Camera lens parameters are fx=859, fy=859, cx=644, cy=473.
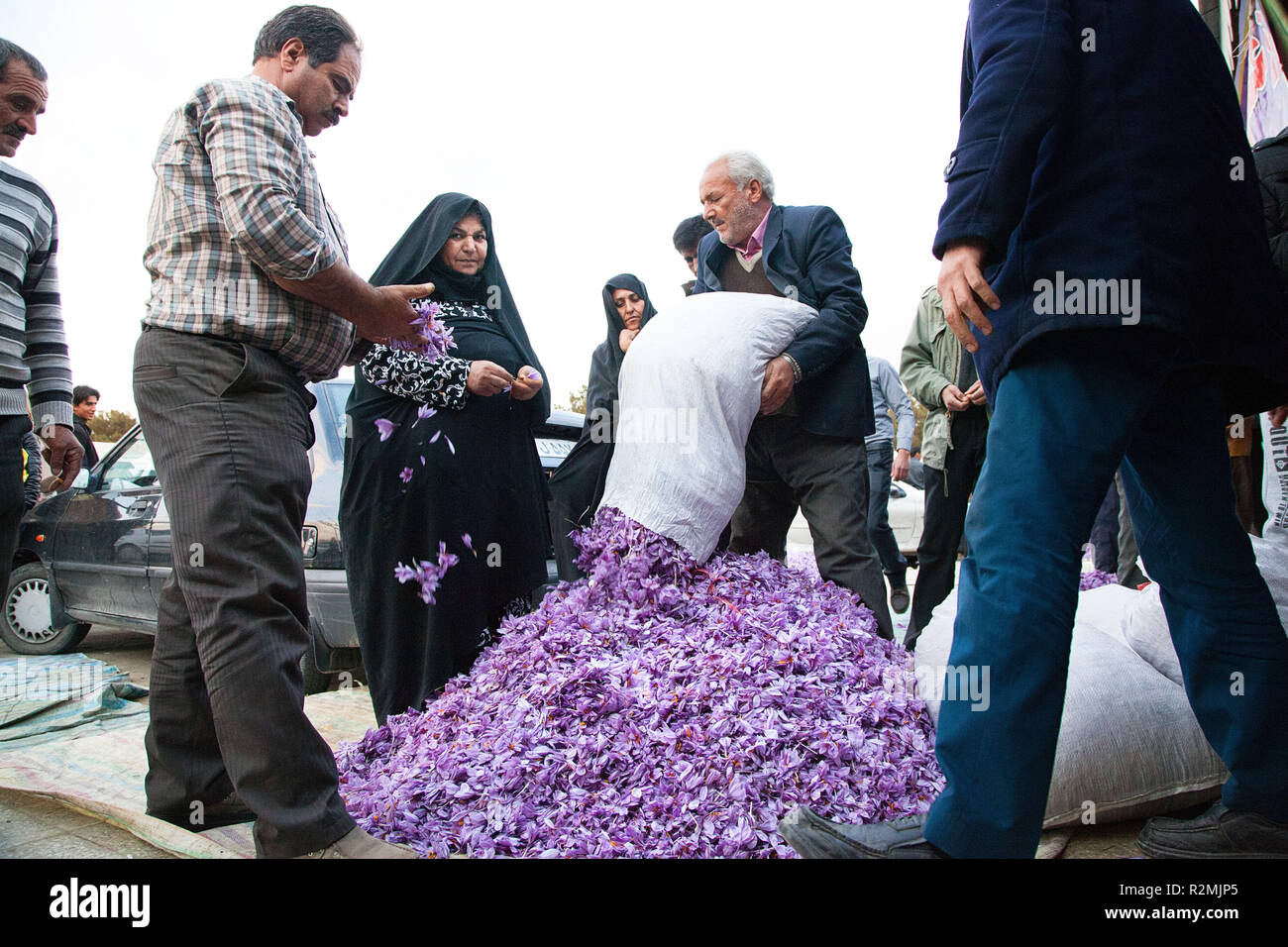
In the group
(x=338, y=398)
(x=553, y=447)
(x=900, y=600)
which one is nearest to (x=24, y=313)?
(x=338, y=398)

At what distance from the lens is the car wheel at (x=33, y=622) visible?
5.84 metres

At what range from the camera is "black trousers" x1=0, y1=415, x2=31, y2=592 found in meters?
2.51

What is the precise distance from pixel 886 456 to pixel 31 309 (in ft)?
16.5

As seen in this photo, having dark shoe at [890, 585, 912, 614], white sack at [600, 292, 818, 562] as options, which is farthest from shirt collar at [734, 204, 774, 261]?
dark shoe at [890, 585, 912, 614]

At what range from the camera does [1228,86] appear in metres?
1.84

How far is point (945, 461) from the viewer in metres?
4.26

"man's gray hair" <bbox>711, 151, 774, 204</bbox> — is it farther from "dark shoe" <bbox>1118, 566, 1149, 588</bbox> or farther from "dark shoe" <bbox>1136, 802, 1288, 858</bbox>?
"dark shoe" <bbox>1118, 566, 1149, 588</bbox>

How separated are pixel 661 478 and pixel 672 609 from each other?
41 centimetres

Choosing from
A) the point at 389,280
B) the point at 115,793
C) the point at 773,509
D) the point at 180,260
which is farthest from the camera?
the point at 773,509

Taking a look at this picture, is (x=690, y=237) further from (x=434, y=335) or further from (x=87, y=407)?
(x=87, y=407)

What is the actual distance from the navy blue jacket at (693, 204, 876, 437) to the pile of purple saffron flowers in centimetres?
70
